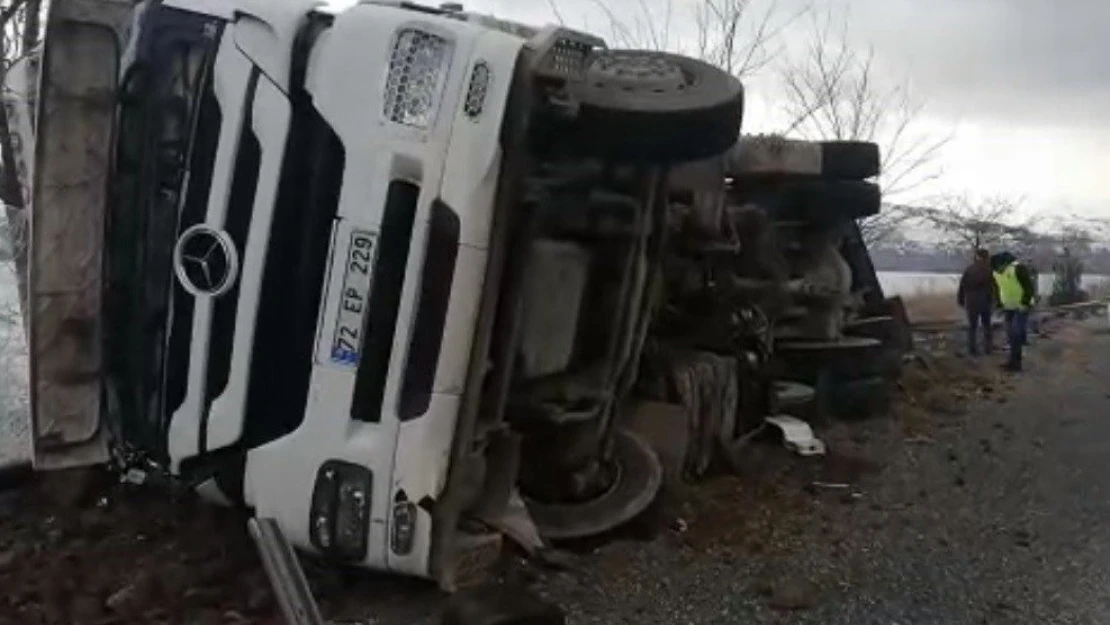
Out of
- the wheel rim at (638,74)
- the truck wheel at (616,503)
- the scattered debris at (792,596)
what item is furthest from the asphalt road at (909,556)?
the wheel rim at (638,74)

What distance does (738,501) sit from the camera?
5008 mm

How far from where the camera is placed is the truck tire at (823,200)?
6844mm

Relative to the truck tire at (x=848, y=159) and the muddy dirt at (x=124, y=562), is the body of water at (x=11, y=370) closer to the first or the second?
the muddy dirt at (x=124, y=562)

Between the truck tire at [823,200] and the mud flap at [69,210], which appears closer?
the mud flap at [69,210]

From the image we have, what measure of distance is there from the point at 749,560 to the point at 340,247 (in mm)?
1667

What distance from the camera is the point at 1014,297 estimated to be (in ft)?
40.5

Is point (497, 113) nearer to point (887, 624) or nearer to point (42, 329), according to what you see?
point (42, 329)

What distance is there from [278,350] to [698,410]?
2.08m

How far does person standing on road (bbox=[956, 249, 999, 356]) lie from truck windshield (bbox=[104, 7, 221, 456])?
9.98 m

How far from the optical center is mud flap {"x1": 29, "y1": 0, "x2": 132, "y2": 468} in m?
3.71

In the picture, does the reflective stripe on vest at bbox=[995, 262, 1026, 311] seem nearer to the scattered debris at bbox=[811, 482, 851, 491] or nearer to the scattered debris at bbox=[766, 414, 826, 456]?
the scattered debris at bbox=[766, 414, 826, 456]

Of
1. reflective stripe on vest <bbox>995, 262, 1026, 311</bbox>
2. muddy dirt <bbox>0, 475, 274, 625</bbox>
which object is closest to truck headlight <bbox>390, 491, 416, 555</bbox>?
muddy dirt <bbox>0, 475, 274, 625</bbox>

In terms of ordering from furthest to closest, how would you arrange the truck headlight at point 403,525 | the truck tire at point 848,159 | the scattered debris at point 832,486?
the truck tire at point 848,159 < the scattered debris at point 832,486 < the truck headlight at point 403,525

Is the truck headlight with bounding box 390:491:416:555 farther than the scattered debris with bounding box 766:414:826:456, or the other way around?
the scattered debris with bounding box 766:414:826:456
